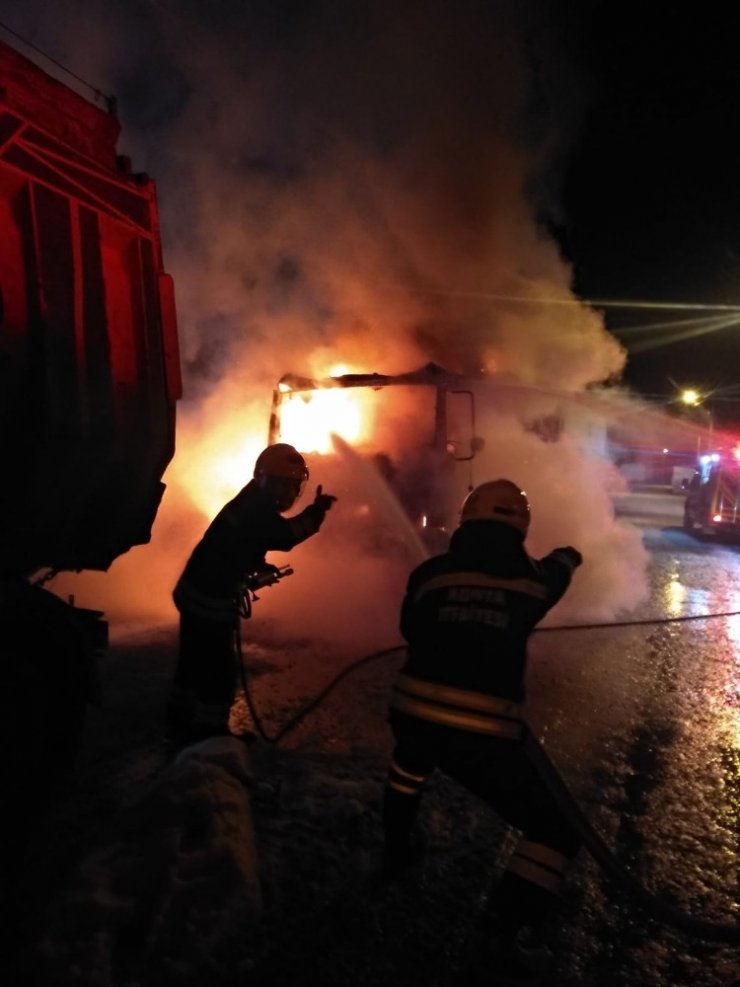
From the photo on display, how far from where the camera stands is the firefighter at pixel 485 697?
2424mm

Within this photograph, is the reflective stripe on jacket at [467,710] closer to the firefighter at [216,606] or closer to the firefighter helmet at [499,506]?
the firefighter helmet at [499,506]

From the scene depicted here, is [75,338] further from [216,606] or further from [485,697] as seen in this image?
[485,697]

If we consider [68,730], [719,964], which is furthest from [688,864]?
[68,730]

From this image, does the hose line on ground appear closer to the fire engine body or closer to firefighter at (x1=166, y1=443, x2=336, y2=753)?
firefighter at (x1=166, y1=443, x2=336, y2=753)

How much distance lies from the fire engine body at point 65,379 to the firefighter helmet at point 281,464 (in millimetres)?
590

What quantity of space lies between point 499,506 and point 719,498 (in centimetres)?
1571

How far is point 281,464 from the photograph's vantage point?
4.17 m

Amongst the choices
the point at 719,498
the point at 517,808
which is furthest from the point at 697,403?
the point at 517,808

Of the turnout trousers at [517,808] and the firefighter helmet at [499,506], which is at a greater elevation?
the firefighter helmet at [499,506]

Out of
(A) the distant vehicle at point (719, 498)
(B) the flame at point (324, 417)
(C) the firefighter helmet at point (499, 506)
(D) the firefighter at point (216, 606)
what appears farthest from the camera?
(A) the distant vehicle at point (719, 498)

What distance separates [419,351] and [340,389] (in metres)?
1.98

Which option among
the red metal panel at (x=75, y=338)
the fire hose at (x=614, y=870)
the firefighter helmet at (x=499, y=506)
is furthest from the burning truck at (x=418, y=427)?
the fire hose at (x=614, y=870)

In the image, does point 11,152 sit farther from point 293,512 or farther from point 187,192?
point 187,192

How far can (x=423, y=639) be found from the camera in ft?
8.74
